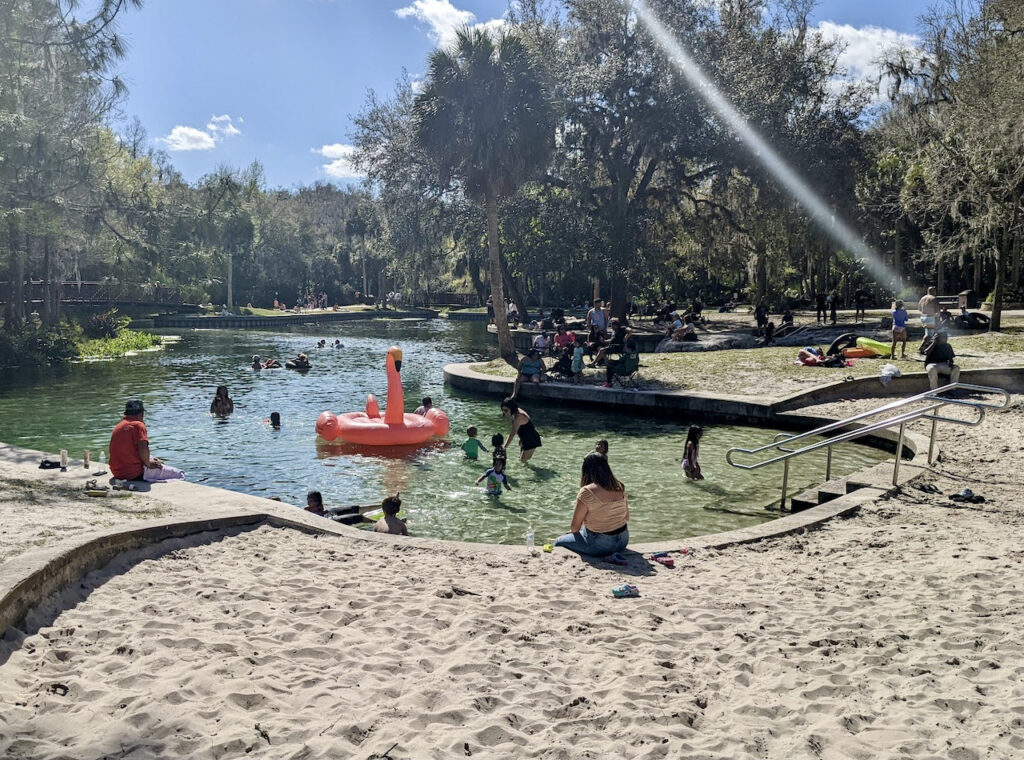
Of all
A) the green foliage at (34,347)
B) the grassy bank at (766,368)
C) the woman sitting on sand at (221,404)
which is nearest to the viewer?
the woman sitting on sand at (221,404)

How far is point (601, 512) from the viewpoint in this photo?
819cm

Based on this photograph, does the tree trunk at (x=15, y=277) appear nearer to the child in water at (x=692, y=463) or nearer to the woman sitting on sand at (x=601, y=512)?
the child in water at (x=692, y=463)

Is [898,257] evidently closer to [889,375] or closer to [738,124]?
[738,124]

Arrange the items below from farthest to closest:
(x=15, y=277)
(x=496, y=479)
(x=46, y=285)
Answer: (x=46, y=285) < (x=15, y=277) < (x=496, y=479)

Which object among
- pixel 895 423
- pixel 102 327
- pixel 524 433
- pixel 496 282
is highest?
pixel 496 282

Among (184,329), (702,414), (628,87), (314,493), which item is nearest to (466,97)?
(628,87)

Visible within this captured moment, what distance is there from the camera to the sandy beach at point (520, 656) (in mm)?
4645

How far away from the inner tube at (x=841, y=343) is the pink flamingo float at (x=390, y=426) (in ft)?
39.6

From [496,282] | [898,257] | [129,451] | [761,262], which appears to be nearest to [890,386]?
[496,282]

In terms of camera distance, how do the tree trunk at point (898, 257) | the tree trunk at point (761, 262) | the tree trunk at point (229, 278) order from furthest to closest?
the tree trunk at point (229, 278)
the tree trunk at point (898, 257)
the tree trunk at point (761, 262)

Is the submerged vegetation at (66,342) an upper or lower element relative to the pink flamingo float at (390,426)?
upper

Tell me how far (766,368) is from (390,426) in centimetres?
1110

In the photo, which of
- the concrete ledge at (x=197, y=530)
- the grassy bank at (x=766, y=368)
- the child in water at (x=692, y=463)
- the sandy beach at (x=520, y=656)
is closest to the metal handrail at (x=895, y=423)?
the concrete ledge at (x=197, y=530)

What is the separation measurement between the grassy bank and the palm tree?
18.0ft
